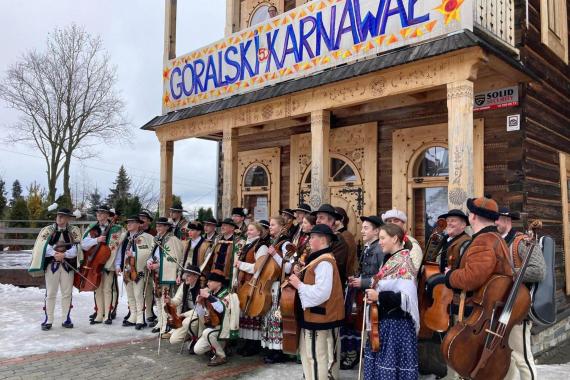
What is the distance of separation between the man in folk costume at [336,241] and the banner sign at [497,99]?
3.52m

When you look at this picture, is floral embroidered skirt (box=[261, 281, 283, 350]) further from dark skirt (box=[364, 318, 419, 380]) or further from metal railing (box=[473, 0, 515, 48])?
metal railing (box=[473, 0, 515, 48])

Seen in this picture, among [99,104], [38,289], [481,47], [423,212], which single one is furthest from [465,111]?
[99,104]

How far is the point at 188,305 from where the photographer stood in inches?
264

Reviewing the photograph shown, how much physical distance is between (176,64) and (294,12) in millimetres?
3436

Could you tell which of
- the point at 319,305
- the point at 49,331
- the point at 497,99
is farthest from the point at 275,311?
the point at 497,99

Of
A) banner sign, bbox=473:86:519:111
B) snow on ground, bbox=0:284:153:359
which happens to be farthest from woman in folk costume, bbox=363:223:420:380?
snow on ground, bbox=0:284:153:359

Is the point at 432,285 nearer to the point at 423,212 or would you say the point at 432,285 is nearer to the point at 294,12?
the point at 423,212

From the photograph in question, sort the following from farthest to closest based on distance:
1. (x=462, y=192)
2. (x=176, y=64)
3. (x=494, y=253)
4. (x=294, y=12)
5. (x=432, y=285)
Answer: (x=176, y=64) < (x=294, y=12) < (x=462, y=192) < (x=432, y=285) < (x=494, y=253)

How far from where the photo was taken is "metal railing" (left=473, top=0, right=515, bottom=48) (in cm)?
604

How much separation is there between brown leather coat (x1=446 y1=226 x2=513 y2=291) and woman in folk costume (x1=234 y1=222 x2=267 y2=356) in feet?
8.86

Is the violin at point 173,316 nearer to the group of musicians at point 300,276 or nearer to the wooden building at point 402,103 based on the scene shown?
the group of musicians at point 300,276

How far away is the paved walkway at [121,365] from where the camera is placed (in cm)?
536

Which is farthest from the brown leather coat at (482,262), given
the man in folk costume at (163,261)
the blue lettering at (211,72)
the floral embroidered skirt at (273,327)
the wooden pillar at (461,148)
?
the blue lettering at (211,72)

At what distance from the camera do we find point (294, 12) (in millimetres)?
8094
